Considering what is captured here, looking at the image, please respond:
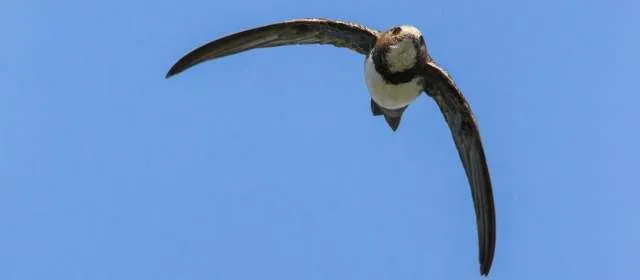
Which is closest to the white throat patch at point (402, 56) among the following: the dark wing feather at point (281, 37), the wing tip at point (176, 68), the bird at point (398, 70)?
the bird at point (398, 70)

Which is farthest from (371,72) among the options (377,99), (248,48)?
(248,48)

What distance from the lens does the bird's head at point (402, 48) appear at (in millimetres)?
22031

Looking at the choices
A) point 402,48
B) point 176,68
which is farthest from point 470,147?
point 176,68

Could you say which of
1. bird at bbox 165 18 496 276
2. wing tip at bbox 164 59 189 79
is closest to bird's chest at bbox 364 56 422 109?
bird at bbox 165 18 496 276

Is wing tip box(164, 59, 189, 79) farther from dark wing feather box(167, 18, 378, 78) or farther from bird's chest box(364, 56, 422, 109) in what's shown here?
bird's chest box(364, 56, 422, 109)

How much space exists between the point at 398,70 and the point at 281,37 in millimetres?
2205

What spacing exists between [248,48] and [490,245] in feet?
16.5

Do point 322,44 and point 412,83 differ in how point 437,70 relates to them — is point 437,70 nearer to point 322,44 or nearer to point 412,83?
point 412,83

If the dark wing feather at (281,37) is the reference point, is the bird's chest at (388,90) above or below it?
below

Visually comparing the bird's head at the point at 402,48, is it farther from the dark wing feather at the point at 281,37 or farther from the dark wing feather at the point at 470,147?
the dark wing feather at the point at 281,37

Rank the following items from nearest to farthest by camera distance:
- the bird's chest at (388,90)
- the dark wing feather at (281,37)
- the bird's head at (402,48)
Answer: the bird's head at (402,48)
the bird's chest at (388,90)
the dark wing feather at (281,37)

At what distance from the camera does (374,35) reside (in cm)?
2308

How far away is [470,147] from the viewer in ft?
73.4

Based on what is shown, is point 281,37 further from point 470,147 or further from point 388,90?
point 470,147
